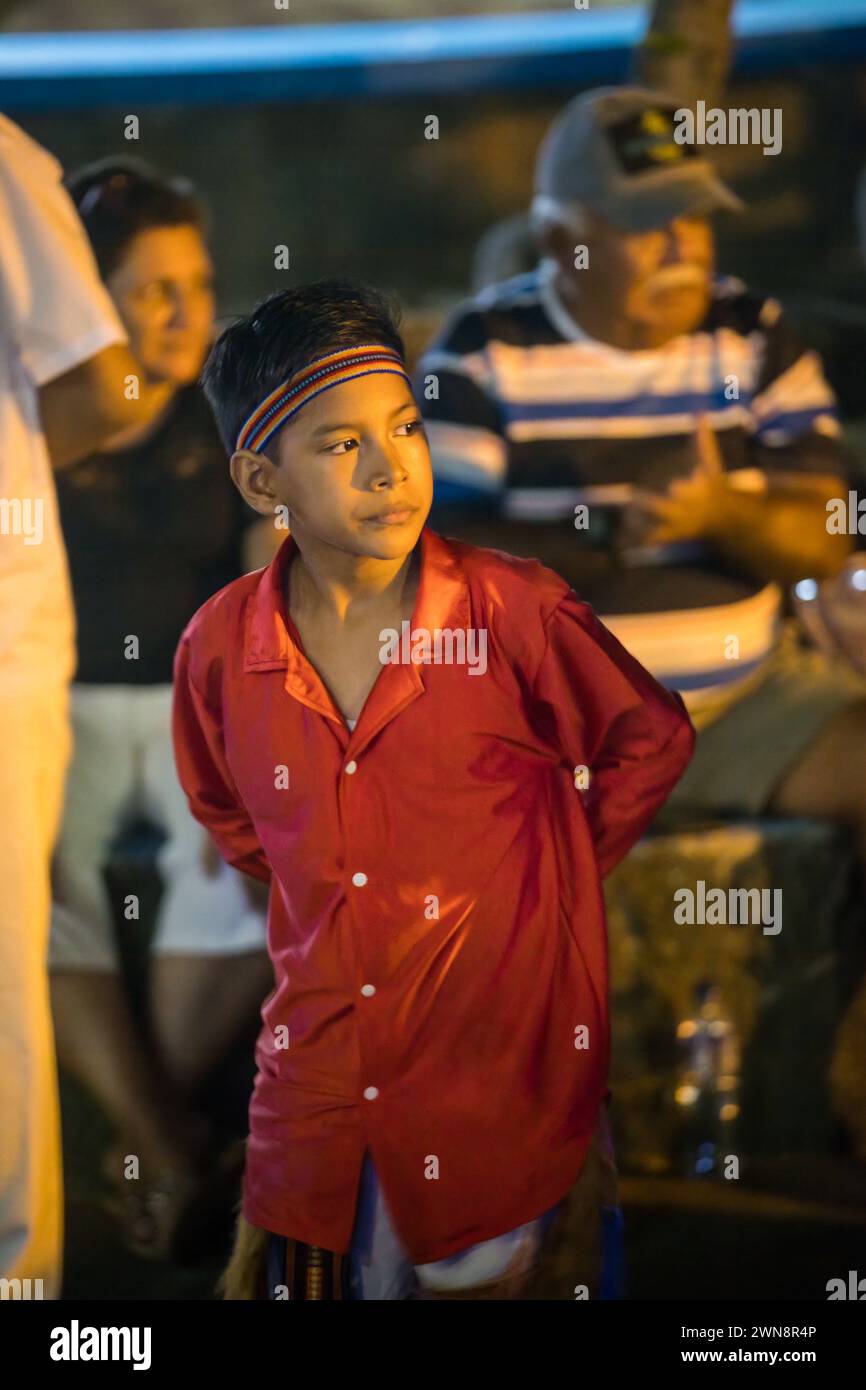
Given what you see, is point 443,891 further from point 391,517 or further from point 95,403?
point 95,403

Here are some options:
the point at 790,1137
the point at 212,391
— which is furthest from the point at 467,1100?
the point at 212,391

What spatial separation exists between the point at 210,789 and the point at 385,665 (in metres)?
0.40

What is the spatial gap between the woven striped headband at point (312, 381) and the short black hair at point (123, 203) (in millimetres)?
618

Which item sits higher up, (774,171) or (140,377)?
(774,171)

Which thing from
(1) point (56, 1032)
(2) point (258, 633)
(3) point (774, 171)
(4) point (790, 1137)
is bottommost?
(4) point (790, 1137)

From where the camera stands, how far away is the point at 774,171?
277cm

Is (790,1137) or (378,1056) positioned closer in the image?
(378,1056)

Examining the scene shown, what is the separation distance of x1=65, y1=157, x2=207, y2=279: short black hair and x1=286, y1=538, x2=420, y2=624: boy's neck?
0.74 meters

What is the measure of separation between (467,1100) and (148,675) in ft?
3.14

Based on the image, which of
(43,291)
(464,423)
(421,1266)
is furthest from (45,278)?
(421,1266)

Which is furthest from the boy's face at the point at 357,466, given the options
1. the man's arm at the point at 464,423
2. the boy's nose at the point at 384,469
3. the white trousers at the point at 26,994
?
the white trousers at the point at 26,994

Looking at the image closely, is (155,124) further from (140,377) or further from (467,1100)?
(467,1100)

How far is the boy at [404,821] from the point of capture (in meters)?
2.35

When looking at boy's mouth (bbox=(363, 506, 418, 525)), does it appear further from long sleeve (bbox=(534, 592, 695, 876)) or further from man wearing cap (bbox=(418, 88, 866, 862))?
man wearing cap (bbox=(418, 88, 866, 862))
